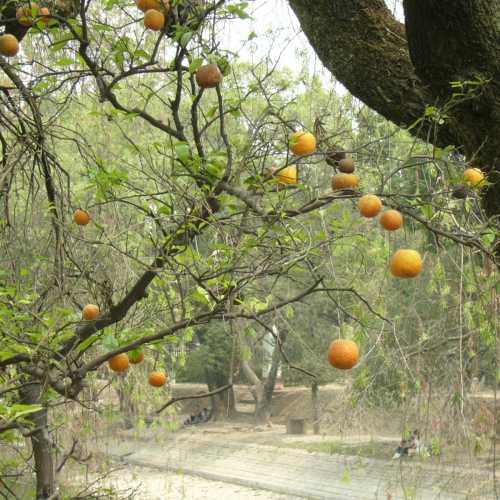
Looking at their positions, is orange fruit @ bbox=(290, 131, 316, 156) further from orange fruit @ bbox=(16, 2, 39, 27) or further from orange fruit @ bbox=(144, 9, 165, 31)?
orange fruit @ bbox=(16, 2, 39, 27)

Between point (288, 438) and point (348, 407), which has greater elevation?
point (348, 407)

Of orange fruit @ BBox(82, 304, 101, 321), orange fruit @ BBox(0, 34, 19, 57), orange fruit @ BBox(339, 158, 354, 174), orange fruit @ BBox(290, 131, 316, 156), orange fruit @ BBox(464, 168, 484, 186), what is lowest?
orange fruit @ BBox(82, 304, 101, 321)

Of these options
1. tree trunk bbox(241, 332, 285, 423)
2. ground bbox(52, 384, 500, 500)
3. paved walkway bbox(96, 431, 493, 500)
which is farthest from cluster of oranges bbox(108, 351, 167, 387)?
tree trunk bbox(241, 332, 285, 423)

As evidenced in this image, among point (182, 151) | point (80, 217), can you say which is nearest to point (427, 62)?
point (182, 151)

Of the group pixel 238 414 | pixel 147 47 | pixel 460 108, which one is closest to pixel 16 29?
pixel 460 108

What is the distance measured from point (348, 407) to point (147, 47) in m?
2.74

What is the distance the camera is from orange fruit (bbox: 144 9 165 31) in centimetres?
191

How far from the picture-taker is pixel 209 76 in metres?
1.63

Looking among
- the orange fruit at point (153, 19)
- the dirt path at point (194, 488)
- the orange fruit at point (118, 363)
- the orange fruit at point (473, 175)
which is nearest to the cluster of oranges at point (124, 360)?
the orange fruit at point (118, 363)

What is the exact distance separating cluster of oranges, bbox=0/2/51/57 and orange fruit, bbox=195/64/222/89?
49 cm

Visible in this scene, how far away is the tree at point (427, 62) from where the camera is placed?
1.83 meters

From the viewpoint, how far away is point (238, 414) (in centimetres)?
1784

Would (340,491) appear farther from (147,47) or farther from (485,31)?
(485,31)

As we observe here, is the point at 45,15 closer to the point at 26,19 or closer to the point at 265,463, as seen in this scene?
the point at 26,19
